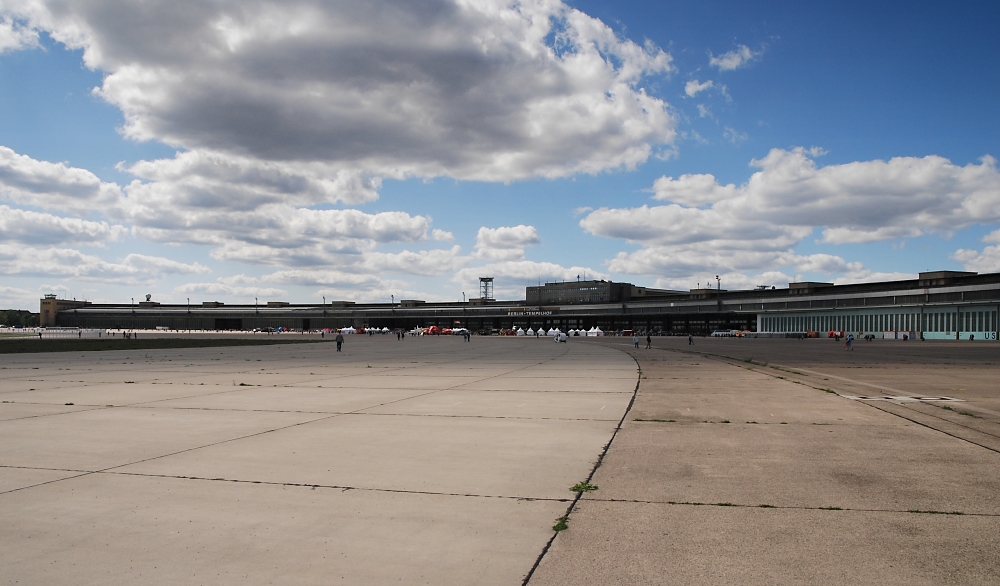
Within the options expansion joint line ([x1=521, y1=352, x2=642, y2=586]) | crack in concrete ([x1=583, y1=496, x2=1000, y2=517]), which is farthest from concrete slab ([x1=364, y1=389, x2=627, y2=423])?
crack in concrete ([x1=583, y1=496, x2=1000, y2=517])

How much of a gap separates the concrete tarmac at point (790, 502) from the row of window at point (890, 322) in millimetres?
93416

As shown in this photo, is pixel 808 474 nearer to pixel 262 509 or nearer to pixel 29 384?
pixel 262 509

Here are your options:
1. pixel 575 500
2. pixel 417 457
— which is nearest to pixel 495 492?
pixel 575 500

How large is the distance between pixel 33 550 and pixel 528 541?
426cm

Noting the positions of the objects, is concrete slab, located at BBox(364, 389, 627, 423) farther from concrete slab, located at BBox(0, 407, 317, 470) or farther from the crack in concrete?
the crack in concrete

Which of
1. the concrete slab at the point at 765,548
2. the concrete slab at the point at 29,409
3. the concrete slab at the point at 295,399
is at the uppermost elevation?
the concrete slab at the point at 765,548

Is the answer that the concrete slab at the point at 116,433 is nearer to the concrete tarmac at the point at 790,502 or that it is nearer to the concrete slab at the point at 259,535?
the concrete slab at the point at 259,535

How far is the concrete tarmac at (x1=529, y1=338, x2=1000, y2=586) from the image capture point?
5.01 meters

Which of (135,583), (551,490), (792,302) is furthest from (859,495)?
(792,302)

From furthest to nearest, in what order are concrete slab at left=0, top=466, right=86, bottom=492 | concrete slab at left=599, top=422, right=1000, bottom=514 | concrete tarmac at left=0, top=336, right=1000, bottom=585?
concrete slab at left=0, top=466, right=86, bottom=492 → concrete slab at left=599, top=422, right=1000, bottom=514 → concrete tarmac at left=0, top=336, right=1000, bottom=585

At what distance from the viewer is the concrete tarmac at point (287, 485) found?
204 inches

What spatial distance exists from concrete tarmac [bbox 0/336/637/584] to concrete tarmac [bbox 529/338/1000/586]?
2.18ft

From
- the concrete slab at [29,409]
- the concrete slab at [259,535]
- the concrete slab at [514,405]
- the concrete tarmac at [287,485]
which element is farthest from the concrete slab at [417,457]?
the concrete slab at [29,409]

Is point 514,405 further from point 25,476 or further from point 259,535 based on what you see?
point 259,535
